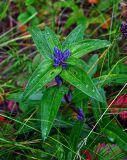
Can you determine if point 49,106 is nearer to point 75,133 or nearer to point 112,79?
point 75,133

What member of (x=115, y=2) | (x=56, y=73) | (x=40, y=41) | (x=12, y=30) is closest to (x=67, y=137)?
(x=56, y=73)

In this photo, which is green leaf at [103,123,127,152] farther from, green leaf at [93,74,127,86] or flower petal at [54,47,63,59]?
flower petal at [54,47,63,59]

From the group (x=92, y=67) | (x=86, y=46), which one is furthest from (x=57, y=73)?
(x=92, y=67)

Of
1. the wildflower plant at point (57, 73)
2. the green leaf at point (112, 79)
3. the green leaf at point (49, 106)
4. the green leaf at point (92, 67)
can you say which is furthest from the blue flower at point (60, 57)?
the green leaf at point (92, 67)

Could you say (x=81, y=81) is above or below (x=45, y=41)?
below

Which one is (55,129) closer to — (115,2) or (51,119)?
(51,119)

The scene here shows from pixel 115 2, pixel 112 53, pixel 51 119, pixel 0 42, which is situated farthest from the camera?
pixel 0 42

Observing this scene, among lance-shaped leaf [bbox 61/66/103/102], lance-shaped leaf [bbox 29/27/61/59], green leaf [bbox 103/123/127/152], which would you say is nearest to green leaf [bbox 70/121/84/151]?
green leaf [bbox 103/123/127/152]

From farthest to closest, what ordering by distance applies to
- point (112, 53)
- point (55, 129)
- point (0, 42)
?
point (0, 42), point (112, 53), point (55, 129)
